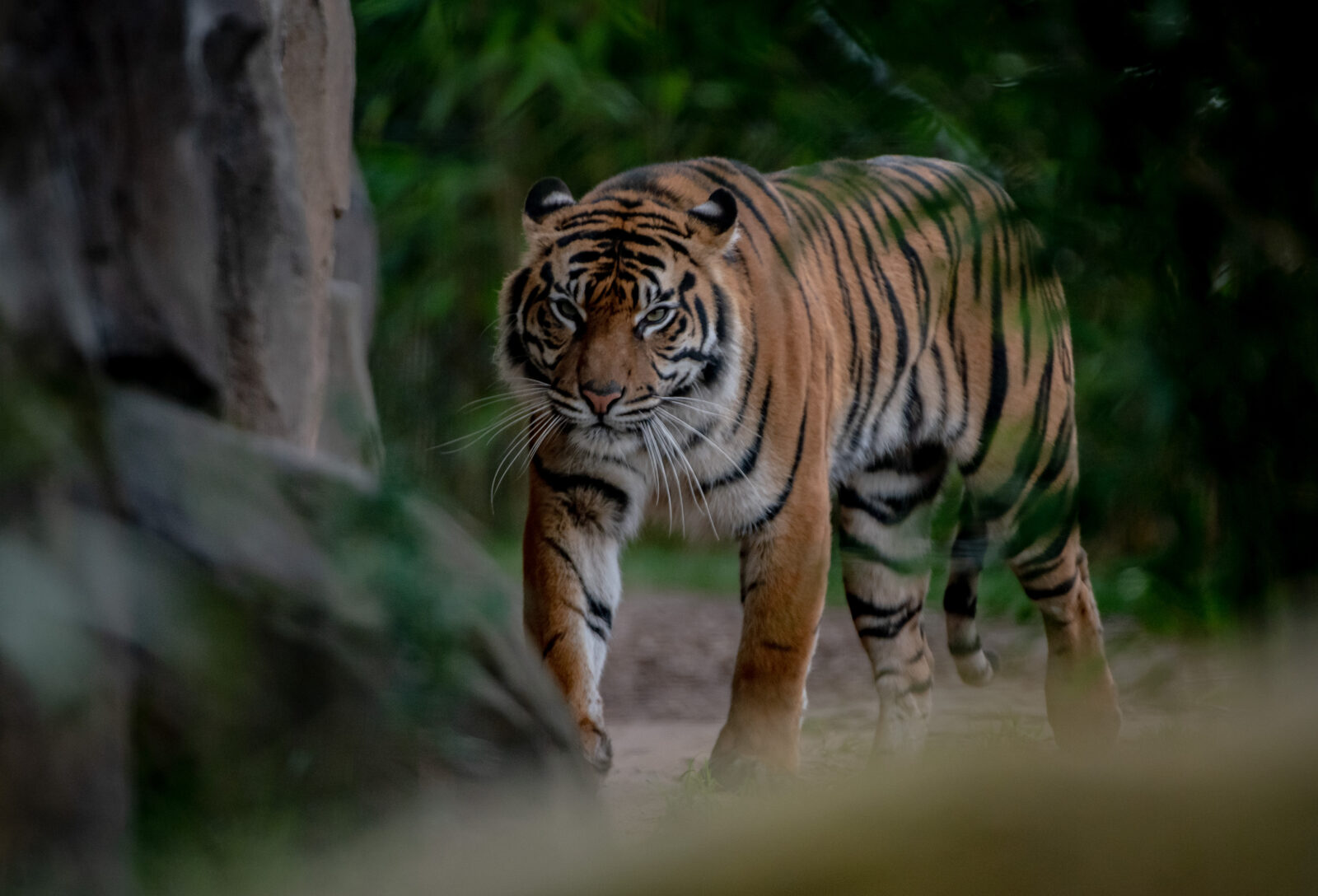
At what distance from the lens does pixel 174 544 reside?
168 centimetres

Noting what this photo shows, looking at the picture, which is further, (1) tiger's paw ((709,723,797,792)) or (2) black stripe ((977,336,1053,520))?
(1) tiger's paw ((709,723,797,792))

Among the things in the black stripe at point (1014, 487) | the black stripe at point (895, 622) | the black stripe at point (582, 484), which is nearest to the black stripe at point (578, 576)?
the black stripe at point (582, 484)

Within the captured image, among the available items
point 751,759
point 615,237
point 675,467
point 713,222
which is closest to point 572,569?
point 675,467

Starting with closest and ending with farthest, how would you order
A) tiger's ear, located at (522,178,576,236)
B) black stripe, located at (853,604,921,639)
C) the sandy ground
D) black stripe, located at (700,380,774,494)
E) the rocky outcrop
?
the sandy ground < the rocky outcrop < black stripe, located at (700,380,774,494) < tiger's ear, located at (522,178,576,236) < black stripe, located at (853,604,921,639)

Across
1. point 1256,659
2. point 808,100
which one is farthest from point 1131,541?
point 808,100

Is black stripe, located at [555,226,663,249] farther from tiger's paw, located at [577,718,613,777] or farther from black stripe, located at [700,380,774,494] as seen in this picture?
tiger's paw, located at [577,718,613,777]

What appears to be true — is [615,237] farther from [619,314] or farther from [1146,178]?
[1146,178]

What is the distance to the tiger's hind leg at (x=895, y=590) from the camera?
3590mm

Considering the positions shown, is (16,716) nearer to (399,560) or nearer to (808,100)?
(399,560)

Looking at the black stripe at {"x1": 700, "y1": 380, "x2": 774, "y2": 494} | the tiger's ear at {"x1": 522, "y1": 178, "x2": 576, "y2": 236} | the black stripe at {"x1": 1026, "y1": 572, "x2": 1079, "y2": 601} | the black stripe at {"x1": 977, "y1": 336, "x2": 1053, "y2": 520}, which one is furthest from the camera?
the black stripe at {"x1": 1026, "y1": 572, "x2": 1079, "y2": 601}

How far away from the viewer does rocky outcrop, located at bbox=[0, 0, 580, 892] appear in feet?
4.61

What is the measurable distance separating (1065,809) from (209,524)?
1.34 metres

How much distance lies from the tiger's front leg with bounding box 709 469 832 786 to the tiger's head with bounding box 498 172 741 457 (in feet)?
1.08

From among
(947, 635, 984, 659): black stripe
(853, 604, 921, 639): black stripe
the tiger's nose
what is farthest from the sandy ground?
the tiger's nose
